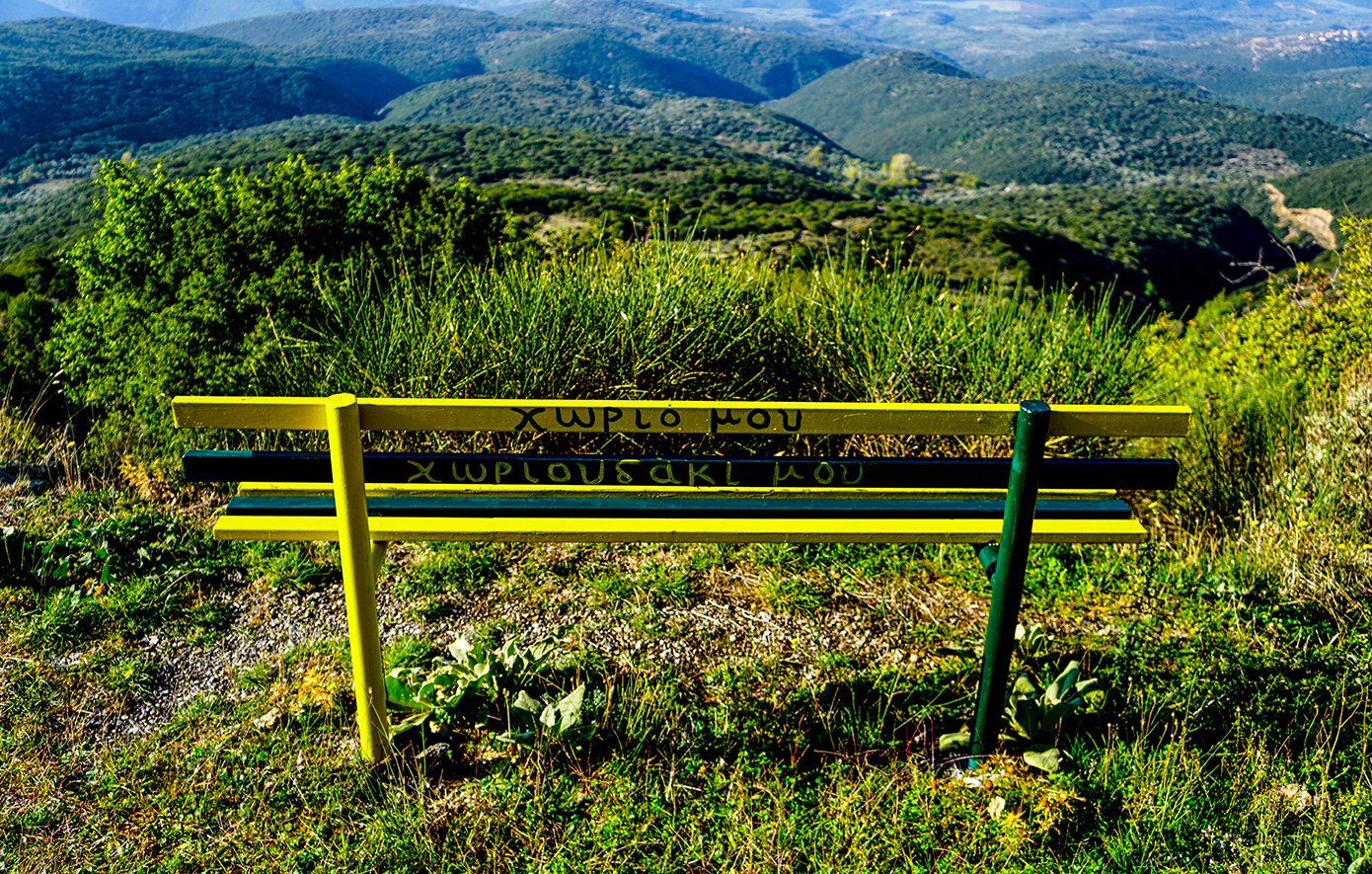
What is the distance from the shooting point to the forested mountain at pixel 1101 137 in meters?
107

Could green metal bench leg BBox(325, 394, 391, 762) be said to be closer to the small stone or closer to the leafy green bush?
the small stone

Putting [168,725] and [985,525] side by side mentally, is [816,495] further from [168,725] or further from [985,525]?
[168,725]

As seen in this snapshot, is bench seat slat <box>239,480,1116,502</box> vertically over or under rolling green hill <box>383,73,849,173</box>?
under

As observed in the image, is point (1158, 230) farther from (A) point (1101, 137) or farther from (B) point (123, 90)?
(B) point (123, 90)

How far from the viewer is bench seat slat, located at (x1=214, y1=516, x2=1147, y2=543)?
2045 mm

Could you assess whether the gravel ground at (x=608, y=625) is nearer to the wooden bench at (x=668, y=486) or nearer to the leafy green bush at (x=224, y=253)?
the wooden bench at (x=668, y=486)

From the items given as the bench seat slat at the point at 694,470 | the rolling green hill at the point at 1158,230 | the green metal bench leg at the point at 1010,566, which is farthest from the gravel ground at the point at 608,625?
the rolling green hill at the point at 1158,230

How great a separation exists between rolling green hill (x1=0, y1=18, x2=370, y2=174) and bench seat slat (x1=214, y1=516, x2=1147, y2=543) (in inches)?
4335

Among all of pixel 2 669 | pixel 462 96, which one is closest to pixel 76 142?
pixel 462 96

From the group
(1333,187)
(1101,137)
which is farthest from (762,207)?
(1101,137)

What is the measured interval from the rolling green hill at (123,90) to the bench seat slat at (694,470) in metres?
110

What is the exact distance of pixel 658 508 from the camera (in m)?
2.10

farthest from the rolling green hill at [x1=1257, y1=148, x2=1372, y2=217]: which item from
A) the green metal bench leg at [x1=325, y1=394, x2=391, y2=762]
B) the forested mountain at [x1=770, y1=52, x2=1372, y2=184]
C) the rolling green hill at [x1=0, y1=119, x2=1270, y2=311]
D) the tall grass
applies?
the green metal bench leg at [x1=325, y1=394, x2=391, y2=762]

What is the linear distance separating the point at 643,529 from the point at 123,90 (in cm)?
15609
